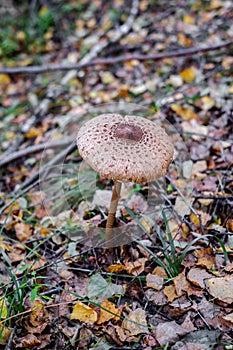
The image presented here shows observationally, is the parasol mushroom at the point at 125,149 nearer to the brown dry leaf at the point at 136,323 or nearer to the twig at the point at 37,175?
the brown dry leaf at the point at 136,323

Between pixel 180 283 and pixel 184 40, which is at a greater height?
pixel 184 40

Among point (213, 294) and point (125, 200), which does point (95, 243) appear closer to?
point (125, 200)

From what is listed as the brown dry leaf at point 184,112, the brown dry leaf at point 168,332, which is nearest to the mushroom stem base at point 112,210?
the brown dry leaf at point 168,332

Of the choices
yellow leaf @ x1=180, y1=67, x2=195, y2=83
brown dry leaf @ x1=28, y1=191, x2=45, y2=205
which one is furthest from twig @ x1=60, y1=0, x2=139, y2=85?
brown dry leaf @ x1=28, y1=191, x2=45, y2=205

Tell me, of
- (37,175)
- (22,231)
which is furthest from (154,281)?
(37,175)

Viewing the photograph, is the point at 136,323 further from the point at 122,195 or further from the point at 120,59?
the point at 120,59
